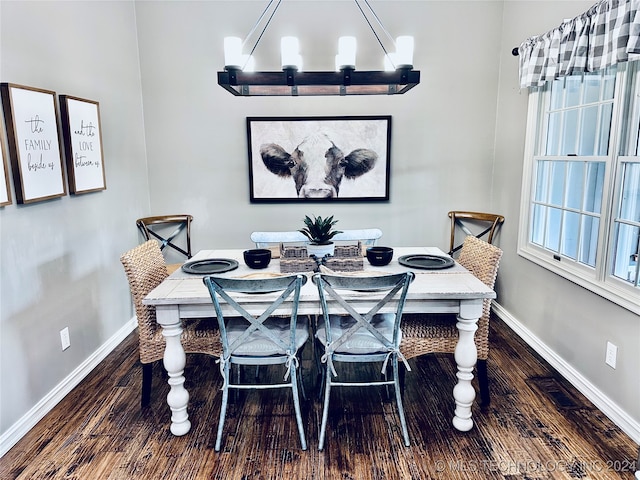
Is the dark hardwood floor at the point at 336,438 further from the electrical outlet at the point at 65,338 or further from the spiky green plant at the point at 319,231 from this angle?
the spiky green plant at the point at 319,231

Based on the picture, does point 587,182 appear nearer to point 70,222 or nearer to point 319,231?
point 319,231

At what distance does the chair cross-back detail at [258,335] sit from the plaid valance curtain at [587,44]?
76.4 inches

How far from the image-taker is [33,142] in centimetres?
240

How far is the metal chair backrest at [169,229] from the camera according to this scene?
389 cm

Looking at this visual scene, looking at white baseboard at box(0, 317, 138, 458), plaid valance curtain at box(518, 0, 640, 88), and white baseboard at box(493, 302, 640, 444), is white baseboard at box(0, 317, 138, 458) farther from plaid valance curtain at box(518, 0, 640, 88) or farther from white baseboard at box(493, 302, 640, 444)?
plaid valance curtain at box(518, 0, 640, 88)

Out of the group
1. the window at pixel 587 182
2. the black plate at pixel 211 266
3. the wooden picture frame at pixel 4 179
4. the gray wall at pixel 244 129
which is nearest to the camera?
the wooden picture frame at pixel 4 179

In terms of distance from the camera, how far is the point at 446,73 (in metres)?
3.85

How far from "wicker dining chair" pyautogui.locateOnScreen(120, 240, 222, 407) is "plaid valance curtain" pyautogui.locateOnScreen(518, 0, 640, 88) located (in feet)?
8.40

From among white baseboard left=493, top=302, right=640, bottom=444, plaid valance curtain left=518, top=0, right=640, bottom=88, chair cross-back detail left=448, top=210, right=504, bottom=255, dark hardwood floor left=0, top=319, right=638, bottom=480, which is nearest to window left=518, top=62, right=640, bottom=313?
plaid valance curtain left=518, top=0, right=640, bottom=88

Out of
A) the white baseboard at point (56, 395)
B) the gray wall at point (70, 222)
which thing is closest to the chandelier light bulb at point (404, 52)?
the gray wall at point (70, 222)

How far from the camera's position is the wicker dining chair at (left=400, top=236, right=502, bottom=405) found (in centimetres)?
239

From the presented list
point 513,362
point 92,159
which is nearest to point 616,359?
point 513,362

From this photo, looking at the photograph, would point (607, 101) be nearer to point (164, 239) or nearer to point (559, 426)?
point (559, 426)

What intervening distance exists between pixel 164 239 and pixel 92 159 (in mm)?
1146
